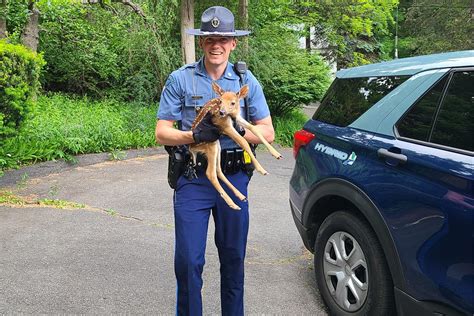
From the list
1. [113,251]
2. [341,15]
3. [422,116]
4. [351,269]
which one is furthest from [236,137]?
[341,15]

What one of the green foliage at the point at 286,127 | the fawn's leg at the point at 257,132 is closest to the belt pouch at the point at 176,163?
the fawn's leg at the point at 257,132

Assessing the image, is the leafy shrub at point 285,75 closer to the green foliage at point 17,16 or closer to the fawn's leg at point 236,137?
the green foliage at point 17,16

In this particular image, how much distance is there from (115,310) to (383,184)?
6.65 feet

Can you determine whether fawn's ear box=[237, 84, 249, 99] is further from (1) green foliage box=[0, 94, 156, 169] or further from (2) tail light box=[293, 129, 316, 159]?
(1) green foliage box=[0, 94, 156, 169]

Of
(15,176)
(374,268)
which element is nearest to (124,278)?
(374,268)

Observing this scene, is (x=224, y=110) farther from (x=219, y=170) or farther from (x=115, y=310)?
(x=115, y=310)

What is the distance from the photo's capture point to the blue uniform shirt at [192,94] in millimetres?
2701

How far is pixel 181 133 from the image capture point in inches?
101

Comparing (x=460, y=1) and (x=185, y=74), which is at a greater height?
(x=460, y=1)

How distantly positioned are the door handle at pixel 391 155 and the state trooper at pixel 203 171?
2.27ft

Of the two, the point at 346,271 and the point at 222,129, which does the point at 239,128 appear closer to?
the point at 222,129

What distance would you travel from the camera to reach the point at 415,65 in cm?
307

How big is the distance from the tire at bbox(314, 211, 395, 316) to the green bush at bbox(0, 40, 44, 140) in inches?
163

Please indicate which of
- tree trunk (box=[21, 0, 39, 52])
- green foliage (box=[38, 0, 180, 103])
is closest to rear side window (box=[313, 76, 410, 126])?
green foliage (box=[38, 0, 180, 103])
